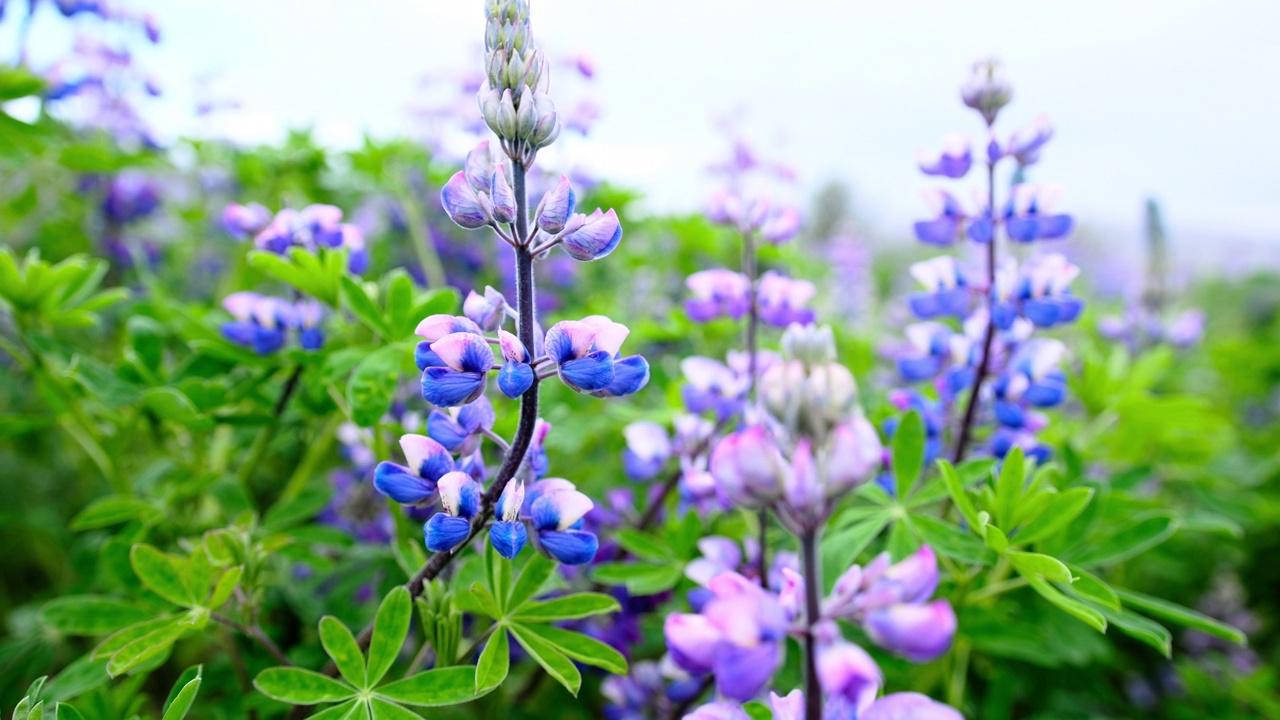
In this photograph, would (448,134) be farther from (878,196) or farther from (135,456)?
(878,196)

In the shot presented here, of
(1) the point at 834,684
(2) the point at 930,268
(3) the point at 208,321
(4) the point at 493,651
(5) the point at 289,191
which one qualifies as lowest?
(4) the point at 493,651

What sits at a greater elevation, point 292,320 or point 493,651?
point 292,320

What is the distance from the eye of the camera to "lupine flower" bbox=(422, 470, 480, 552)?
2.70 feet

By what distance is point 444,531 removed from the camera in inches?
32.5

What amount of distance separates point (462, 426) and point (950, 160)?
886 mm

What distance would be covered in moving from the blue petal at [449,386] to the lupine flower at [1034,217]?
0.94m

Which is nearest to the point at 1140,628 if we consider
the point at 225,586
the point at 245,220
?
the point at 225,586

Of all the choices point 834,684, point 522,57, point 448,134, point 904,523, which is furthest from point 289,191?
point 834,684

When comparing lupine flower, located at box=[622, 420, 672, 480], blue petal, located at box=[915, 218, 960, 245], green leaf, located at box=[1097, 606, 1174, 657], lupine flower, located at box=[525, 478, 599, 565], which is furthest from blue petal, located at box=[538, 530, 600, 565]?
blue petal, located at box=[915, 218, 960, 245]

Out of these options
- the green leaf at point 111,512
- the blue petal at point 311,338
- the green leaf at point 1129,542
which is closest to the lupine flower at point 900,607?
the green leaf at point 1129,542

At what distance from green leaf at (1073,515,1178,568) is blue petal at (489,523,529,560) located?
926mm

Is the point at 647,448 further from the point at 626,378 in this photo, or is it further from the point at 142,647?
the point at 142,647

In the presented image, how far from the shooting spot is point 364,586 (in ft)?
5.11

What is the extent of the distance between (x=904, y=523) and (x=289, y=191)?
2.00 m
